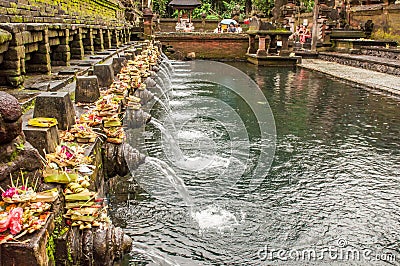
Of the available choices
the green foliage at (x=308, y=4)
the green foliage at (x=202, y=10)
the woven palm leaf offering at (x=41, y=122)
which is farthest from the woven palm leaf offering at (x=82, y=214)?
the green foliage at (x=202, y=10)

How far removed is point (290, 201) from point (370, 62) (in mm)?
15957

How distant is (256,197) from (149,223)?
1.57 m

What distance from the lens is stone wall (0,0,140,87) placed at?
5824 millimetres

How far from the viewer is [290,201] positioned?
218 inches

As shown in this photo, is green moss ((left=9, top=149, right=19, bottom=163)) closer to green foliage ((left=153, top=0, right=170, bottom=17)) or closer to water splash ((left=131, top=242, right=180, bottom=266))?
water splash ((left=131, top=242, right=180, bottom=266))

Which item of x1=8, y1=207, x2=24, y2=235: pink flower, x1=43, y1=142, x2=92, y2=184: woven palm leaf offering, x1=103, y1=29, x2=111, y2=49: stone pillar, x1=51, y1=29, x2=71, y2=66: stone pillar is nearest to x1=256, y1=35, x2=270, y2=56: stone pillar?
x1=103, y1=29, x2=111, y2=49: stone pillar

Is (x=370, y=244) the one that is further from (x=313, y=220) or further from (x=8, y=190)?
(x=8, y=190)

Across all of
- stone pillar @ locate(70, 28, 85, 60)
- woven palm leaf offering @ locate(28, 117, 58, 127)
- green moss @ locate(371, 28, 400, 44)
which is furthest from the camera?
green moss @ locate(371, 28, 400, 44)

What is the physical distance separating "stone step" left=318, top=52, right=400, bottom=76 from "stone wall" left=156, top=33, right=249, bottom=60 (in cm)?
550

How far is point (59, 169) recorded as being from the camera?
10.5 feet

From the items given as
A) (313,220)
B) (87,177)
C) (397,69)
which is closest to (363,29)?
(397,69)

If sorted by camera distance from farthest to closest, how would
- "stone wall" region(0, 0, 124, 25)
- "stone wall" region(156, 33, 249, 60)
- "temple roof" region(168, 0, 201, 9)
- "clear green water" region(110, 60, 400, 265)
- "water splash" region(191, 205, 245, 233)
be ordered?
1. "temple roof" region(168, 0, 201, 9)
2. "stone wall" region(156, 33, 249, 60)
3. "stone wall" region(0, 0, 124, 25)
4. "water splash" region(191, 205, 245, 233)
5. "clear green water" region(110, 60, 400, 265)

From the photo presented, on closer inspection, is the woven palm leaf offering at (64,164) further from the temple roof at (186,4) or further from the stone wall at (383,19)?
the temple roof at (186,4)

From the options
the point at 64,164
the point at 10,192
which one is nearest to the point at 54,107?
the point at 64,164
